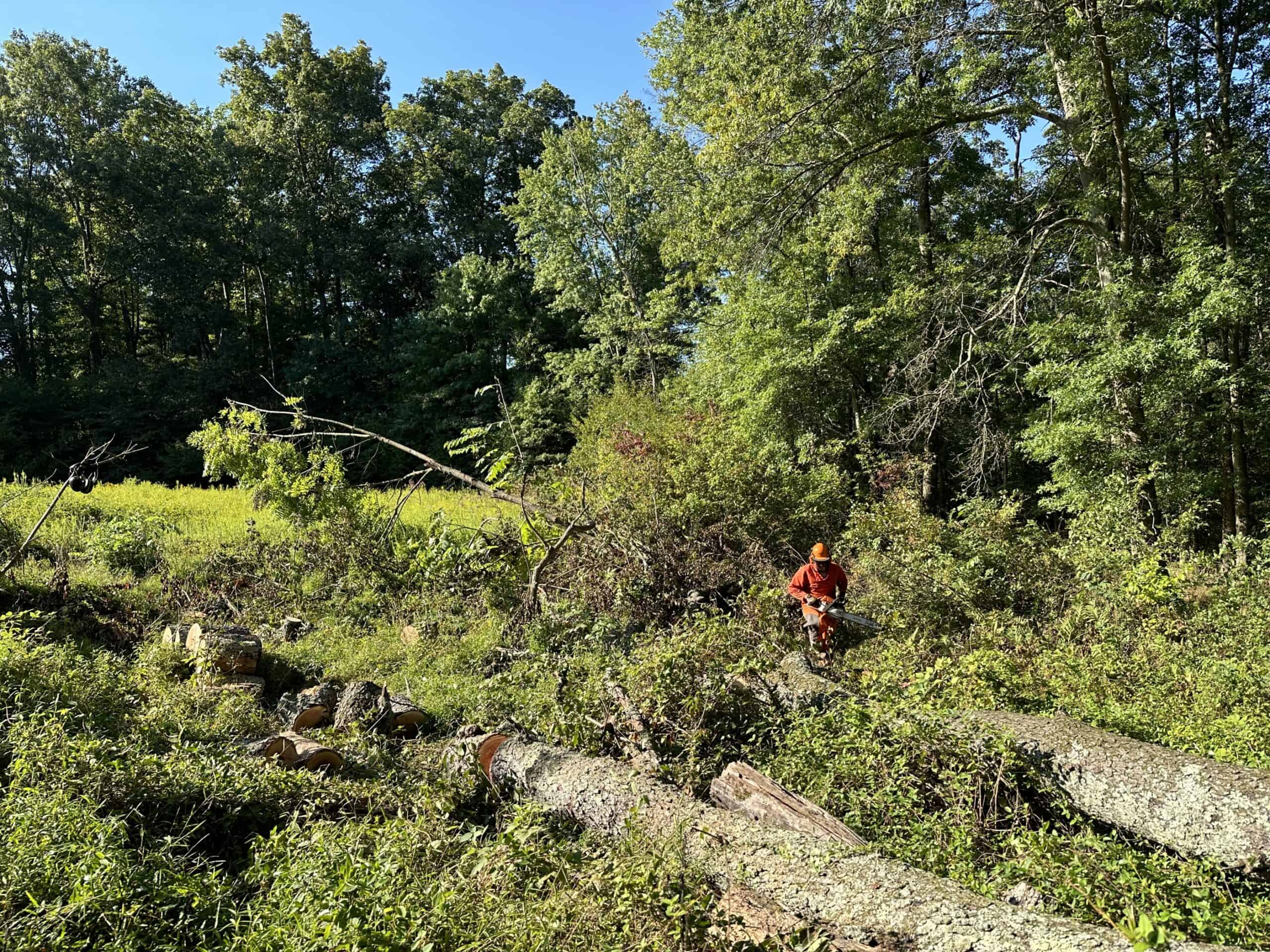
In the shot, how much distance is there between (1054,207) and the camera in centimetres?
1027

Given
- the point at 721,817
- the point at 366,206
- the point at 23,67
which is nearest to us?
the point at 721,817

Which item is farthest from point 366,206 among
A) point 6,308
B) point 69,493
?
point 69,493

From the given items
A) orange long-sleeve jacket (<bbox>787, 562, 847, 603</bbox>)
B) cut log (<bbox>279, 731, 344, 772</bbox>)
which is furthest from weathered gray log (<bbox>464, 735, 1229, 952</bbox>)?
orange long-sleeve jacket (<bbox>787, 562, 847, 603</bbox>)

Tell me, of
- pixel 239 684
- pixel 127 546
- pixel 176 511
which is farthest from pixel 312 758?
pixel 176 511

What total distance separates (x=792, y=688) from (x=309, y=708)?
14.3 feet

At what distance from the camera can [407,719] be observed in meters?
6.32

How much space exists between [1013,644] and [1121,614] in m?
1.04

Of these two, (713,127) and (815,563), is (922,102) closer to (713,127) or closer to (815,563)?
(713,127)

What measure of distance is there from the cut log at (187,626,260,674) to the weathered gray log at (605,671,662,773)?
13.9ft

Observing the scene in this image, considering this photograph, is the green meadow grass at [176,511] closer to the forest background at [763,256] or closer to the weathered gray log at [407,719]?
the forest background at [763,256]

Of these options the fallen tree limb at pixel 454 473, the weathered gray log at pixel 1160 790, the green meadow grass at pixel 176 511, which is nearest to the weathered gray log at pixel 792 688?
the weathered gray log at pixel 1160 790

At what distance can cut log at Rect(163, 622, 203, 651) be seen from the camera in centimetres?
746

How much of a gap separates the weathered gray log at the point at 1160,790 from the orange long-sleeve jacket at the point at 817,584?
330 cm

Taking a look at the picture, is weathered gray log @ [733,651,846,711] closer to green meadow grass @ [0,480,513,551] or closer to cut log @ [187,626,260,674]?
cut log @ [187,626,260,674]
